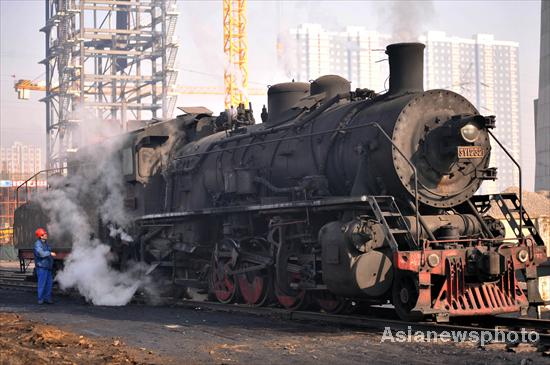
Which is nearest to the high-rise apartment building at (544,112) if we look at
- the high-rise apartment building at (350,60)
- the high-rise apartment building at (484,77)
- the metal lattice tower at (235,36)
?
the metal lattice tower at (235,36)

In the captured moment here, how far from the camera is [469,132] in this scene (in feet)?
38.3

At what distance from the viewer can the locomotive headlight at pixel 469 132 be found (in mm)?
11625

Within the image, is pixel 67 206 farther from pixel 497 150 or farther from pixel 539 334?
pixel 497 150

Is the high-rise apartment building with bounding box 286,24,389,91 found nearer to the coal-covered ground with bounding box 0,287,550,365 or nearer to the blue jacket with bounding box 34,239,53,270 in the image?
the blue jacket with bounding box 34,239,53,270

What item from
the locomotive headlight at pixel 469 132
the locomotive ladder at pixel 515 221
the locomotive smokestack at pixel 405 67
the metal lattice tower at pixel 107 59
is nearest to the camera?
the locomotive headlight at pixel 469 132

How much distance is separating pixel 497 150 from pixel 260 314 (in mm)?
171239

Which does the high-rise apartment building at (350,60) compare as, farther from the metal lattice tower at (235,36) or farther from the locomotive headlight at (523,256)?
the locomotive headlight at (523,256)

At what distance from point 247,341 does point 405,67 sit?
5075 mm

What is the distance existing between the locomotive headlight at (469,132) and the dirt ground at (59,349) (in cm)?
568

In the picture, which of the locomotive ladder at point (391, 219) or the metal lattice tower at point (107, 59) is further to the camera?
the metal lattice tower at point (107, 59)

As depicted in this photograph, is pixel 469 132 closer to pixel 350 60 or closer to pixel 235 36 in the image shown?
pixel 235 36

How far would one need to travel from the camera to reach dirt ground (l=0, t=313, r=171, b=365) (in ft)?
28.0

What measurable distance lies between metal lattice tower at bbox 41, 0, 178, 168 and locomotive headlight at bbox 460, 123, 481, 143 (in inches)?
3162

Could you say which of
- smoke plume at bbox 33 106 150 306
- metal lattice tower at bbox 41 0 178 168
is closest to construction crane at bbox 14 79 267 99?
metal lattice tower at bbox 41 0 178 168
